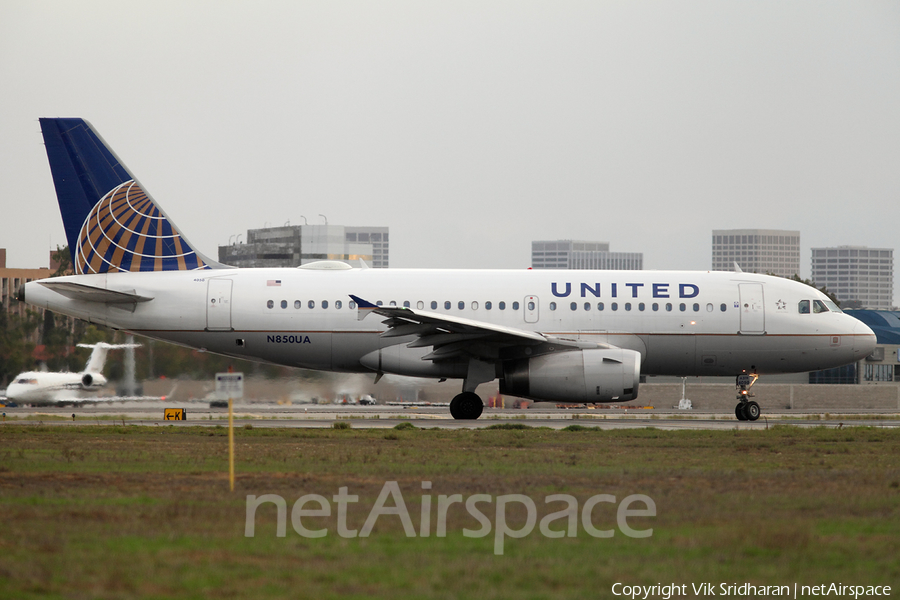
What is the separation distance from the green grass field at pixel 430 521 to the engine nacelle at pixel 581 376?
20.7ft

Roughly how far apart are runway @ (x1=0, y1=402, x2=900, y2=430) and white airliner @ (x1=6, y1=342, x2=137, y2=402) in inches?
16.7

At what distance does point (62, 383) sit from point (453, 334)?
14.6 metres

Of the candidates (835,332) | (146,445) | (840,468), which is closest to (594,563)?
(840,468)

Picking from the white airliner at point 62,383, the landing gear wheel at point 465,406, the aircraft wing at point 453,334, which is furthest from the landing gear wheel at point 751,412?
the white airliner at point 62,383

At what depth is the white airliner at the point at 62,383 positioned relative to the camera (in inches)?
1180

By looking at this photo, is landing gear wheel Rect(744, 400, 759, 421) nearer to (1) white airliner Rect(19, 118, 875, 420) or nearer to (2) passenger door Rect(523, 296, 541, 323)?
(1) white airliner Rect(19, 118, 875, 420)

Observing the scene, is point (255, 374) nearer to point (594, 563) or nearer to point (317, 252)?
point (594, 563)

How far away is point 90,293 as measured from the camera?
2495cm

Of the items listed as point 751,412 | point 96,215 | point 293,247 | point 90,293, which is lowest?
point 751,412

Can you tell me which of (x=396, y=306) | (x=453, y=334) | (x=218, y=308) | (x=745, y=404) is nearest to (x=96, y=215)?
(x=218, y=308)

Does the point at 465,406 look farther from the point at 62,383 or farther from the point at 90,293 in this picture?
the point at 62,383

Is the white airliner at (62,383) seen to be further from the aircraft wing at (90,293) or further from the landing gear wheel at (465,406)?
the landing gear wheel at (465,406)

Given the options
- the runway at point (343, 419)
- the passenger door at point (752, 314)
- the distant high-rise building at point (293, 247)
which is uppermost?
the distant high-rise building at point (293, 247)

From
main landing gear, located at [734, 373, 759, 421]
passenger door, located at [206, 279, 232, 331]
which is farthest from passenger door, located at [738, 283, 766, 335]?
passenger door, located at [206, 279, 232, 331]
